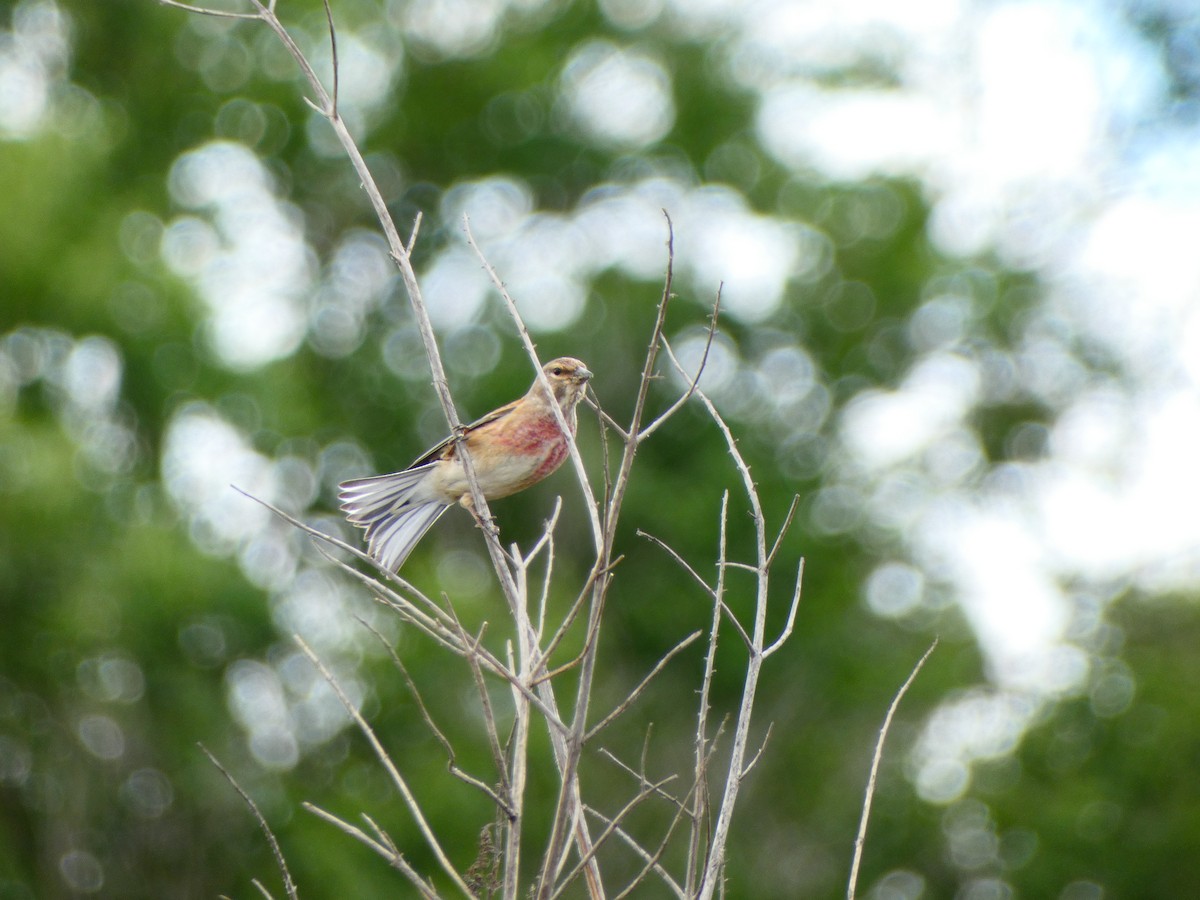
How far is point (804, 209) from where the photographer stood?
18641mm

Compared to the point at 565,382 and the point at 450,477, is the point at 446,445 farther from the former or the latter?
the point at 565,382

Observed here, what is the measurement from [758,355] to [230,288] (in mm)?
6500

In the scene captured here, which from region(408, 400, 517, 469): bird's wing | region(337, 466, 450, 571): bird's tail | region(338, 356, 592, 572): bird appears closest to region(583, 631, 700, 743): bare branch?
region(408, 400, 517, 469): bird's wing

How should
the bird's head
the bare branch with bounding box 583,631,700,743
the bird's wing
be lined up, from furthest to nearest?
the bird's head → the bird's wing → the bare branch with bounding box 583,631,700,743

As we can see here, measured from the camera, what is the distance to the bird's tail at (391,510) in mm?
5414

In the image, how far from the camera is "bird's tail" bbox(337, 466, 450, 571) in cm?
541

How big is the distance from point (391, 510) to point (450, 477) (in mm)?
277

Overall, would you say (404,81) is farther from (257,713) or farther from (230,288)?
(257,713)

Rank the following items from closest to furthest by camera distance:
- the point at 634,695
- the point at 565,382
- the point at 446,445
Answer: the point at 634,695, the point at 446,445, the point at 565,382

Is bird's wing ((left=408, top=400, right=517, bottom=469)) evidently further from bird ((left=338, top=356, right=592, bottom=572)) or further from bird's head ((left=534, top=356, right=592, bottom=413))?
bird's head ((left=534, top=356, right=592, bottom=413))

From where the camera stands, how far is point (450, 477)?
5477 millimetres

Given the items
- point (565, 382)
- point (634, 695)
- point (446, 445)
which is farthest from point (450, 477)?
point (634, 695)

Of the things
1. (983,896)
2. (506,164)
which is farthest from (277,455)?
(983,896)

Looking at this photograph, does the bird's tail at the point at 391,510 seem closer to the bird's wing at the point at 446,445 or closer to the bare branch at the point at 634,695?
the bird's wing at the point at 446,445
